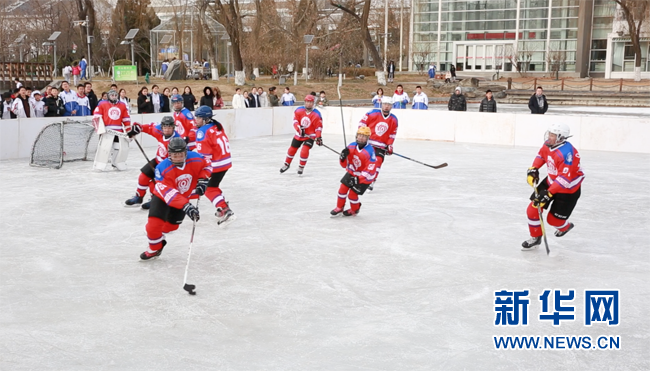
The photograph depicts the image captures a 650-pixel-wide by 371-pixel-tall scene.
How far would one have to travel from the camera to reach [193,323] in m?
4.75

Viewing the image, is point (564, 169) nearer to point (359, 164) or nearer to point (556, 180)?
point (556, 180)

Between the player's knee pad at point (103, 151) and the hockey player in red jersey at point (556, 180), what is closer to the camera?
the hockey player in red jersey at point (556, 180)

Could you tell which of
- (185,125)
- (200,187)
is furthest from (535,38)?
(200,187)

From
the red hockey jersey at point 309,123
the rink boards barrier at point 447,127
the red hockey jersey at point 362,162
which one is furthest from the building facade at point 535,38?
the red hockey jersey at point 362,162

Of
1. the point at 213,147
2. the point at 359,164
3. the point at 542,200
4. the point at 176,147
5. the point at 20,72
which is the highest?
the point at 20,72

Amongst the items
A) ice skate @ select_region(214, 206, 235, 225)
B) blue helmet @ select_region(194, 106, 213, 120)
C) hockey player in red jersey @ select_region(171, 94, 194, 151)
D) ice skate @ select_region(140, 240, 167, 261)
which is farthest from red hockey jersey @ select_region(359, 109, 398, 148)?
ice skate @ select_region(140, 240, 167, 261)

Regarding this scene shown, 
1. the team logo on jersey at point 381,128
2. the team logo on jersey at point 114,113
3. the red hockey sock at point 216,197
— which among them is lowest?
the red hockey sock at point 216,197

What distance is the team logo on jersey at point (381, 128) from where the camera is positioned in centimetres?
1011

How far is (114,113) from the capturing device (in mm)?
11016

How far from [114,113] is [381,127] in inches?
168

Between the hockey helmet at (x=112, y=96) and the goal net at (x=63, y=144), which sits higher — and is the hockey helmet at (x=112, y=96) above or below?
above

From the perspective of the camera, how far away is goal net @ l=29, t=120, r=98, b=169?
12.2 metres

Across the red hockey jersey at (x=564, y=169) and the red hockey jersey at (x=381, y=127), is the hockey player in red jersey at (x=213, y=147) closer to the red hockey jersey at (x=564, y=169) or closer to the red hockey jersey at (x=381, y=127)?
the red hockey jersey at (x=381, y=127)

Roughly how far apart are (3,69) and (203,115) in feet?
68.9
